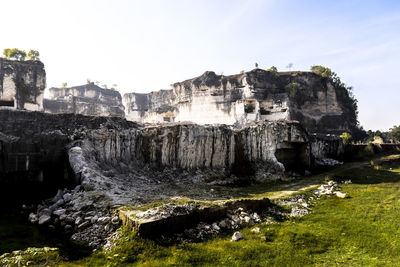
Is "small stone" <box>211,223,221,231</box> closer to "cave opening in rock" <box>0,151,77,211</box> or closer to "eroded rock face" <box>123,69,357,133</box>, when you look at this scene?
"cave opening in rock" <box>0,151,77,211</box>

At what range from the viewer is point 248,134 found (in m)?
20.1

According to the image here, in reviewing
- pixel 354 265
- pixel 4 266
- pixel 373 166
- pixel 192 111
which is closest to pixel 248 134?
pixel 373 166

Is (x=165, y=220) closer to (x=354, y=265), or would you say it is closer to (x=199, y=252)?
(x=199, y=252)

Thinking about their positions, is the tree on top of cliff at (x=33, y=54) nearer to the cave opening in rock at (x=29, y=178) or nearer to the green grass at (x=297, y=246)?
the cave opening in rock at (x=29, y=178)

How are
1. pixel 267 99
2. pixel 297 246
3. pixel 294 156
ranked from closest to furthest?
pixel 297 246, pixel 294 156, pixel 267 99

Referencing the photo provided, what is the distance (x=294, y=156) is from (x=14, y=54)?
33335 mm

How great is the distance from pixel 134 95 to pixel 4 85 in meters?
24.6

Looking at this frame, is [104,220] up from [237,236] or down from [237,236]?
up

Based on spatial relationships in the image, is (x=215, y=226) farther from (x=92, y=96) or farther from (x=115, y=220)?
(x=92, y=96)

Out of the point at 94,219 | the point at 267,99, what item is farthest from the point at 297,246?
the point at 267,99

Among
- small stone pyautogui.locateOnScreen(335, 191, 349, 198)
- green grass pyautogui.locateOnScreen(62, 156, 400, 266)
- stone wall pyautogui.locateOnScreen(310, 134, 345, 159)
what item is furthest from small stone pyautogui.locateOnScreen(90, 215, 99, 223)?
stone wall pyautogui.locateOnScreen(310, 134, 345, 159)

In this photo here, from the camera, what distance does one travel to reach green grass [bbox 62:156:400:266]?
6348 mm

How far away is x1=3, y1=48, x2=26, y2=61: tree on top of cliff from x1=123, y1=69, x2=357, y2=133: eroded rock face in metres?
21.8

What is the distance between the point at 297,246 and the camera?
740 centimetres
